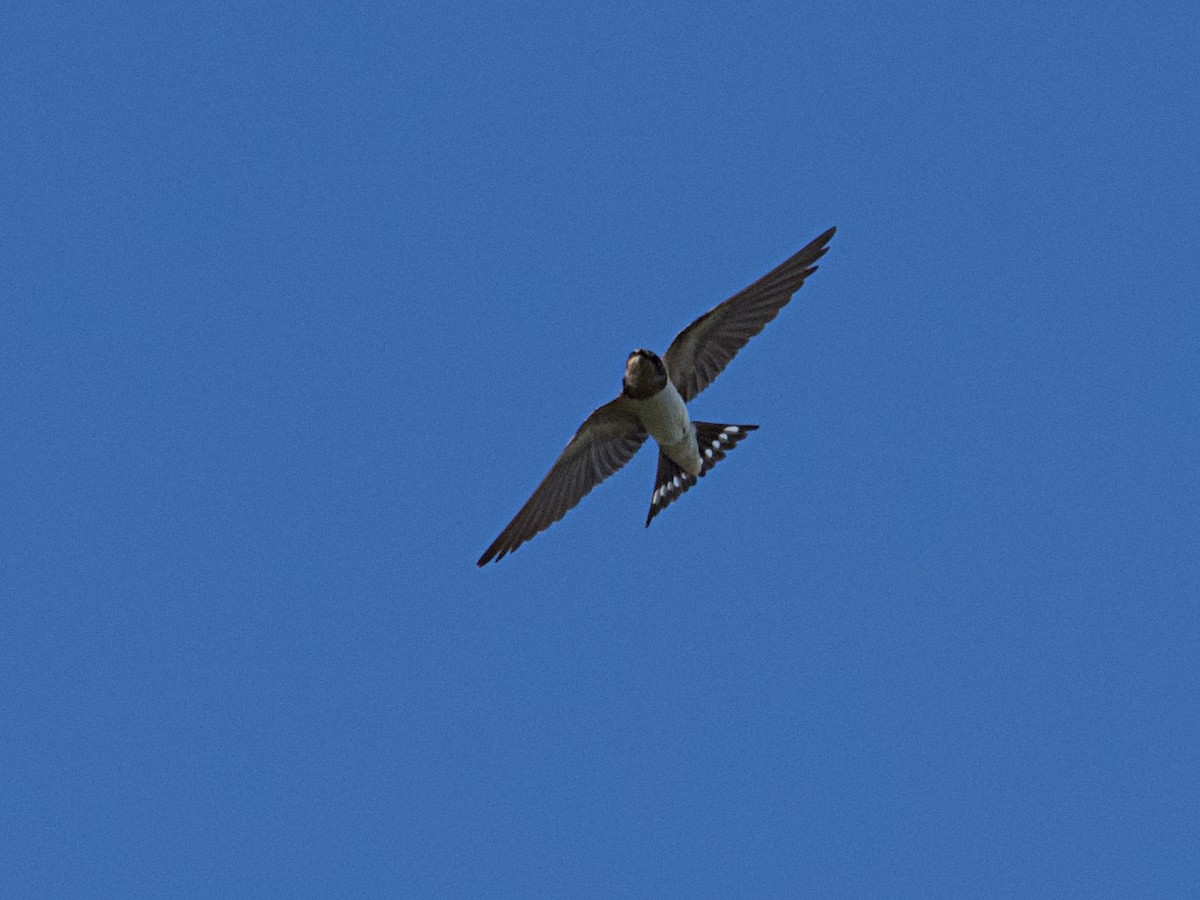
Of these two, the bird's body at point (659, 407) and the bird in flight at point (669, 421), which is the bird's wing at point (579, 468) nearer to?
the bird in flight at point (669, 421)

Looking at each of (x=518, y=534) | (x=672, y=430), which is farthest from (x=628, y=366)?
(x=518, y=534)

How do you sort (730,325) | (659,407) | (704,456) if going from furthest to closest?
(704,456), (730,325), (659,407)

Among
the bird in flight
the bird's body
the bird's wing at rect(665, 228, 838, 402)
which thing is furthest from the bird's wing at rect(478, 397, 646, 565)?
the bird's wing at rect(665, 228, 838, 402)

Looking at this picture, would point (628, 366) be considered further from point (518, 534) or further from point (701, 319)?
point (518, 534)

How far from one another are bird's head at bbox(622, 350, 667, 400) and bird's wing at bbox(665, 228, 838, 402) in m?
0.45

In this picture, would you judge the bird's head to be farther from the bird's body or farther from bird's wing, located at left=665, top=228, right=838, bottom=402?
bird's wing, located at left=665, top=228, right=838, bottom=402

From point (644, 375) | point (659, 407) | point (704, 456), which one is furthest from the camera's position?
point (704, 456)

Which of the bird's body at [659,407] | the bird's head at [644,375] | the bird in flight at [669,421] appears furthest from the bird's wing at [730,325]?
the bird's head at [644,375]

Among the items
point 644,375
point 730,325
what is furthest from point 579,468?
point 730,325

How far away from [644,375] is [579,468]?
3.84 ft

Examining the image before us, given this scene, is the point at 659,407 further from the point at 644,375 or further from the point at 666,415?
the point at 644,375

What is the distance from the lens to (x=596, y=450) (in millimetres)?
12828

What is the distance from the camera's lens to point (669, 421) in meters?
12.3

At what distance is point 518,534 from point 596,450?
35.7 inches
